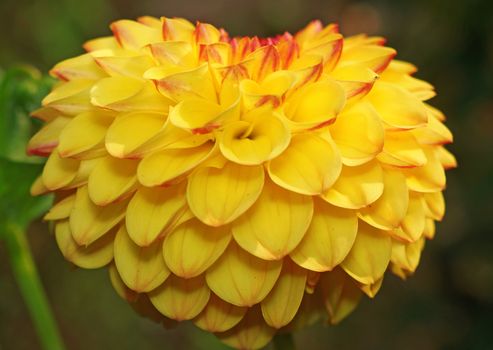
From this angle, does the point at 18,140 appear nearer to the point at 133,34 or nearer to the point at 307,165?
the point at 133,34

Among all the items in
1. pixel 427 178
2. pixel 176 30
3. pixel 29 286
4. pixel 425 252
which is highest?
pixel 176 30

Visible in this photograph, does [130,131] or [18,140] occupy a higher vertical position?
[130,131]

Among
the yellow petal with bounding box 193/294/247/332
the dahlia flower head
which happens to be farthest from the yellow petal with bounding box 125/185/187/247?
the yellow petal with bounding box 193/294/247/332

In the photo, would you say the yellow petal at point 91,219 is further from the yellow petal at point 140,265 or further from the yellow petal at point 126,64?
the yellow petal at point 126,64

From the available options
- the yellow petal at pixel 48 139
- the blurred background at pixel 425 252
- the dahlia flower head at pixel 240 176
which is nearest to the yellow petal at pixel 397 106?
the dahlia flower head at pixel 240 176

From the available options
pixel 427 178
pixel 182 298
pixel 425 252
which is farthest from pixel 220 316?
pixel 425 252

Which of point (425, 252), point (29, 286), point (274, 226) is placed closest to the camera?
point (274, 226)

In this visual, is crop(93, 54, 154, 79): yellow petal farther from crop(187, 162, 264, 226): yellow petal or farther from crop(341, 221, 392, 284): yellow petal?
crop(341, 221, 392, 284): yellow petal
